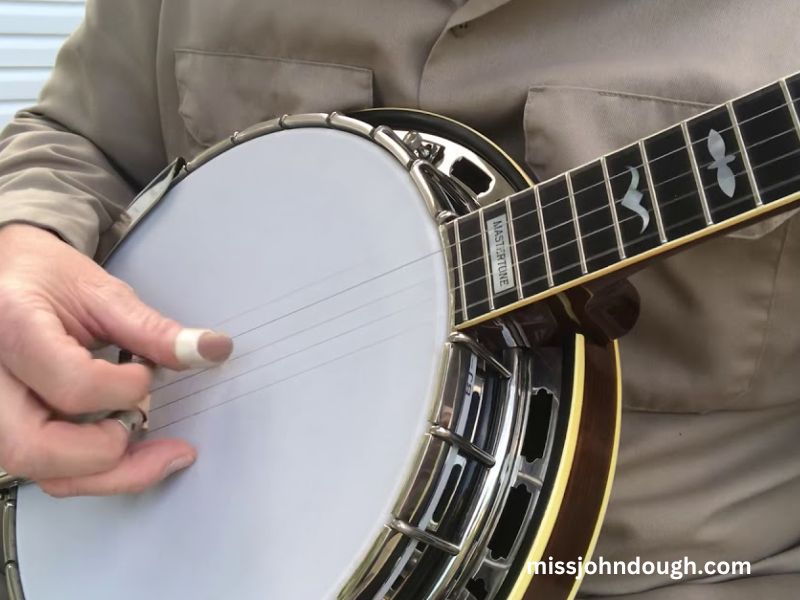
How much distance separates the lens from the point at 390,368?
18.9 inches

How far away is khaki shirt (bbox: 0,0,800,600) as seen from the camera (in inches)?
21.3

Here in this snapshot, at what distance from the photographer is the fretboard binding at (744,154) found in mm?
356

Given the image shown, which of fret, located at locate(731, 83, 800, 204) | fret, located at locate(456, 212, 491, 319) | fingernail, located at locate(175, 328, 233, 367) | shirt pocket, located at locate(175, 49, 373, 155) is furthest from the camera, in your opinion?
shirt pocket, located at locate(175, 49, 373, 155)

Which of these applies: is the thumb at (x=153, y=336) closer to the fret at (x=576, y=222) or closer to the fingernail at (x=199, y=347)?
the fingernail at (x=199, y=347)

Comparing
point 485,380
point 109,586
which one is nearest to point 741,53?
point 485,380

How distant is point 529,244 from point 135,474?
340mm

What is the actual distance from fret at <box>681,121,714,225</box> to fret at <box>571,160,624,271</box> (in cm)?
5

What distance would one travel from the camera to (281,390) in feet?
1.76

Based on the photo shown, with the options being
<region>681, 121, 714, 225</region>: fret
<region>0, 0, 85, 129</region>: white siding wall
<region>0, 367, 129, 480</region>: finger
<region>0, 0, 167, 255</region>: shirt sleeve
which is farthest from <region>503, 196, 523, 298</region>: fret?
<region>0, 0, 85, 129</region>: white siding wall

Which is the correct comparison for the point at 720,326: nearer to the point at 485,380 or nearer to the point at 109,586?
the point at 485,380

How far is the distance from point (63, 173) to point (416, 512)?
1.91ft

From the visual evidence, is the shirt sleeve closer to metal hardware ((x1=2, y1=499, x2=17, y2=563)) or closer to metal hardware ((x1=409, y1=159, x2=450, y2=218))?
metal hardware ((x1=2, y1=499, x2=17, y2=563))

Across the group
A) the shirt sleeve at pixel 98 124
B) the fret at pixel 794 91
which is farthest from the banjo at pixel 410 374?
the shirt sleeve at pixel 98 124

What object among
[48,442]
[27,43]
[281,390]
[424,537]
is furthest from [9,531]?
[27,43]
